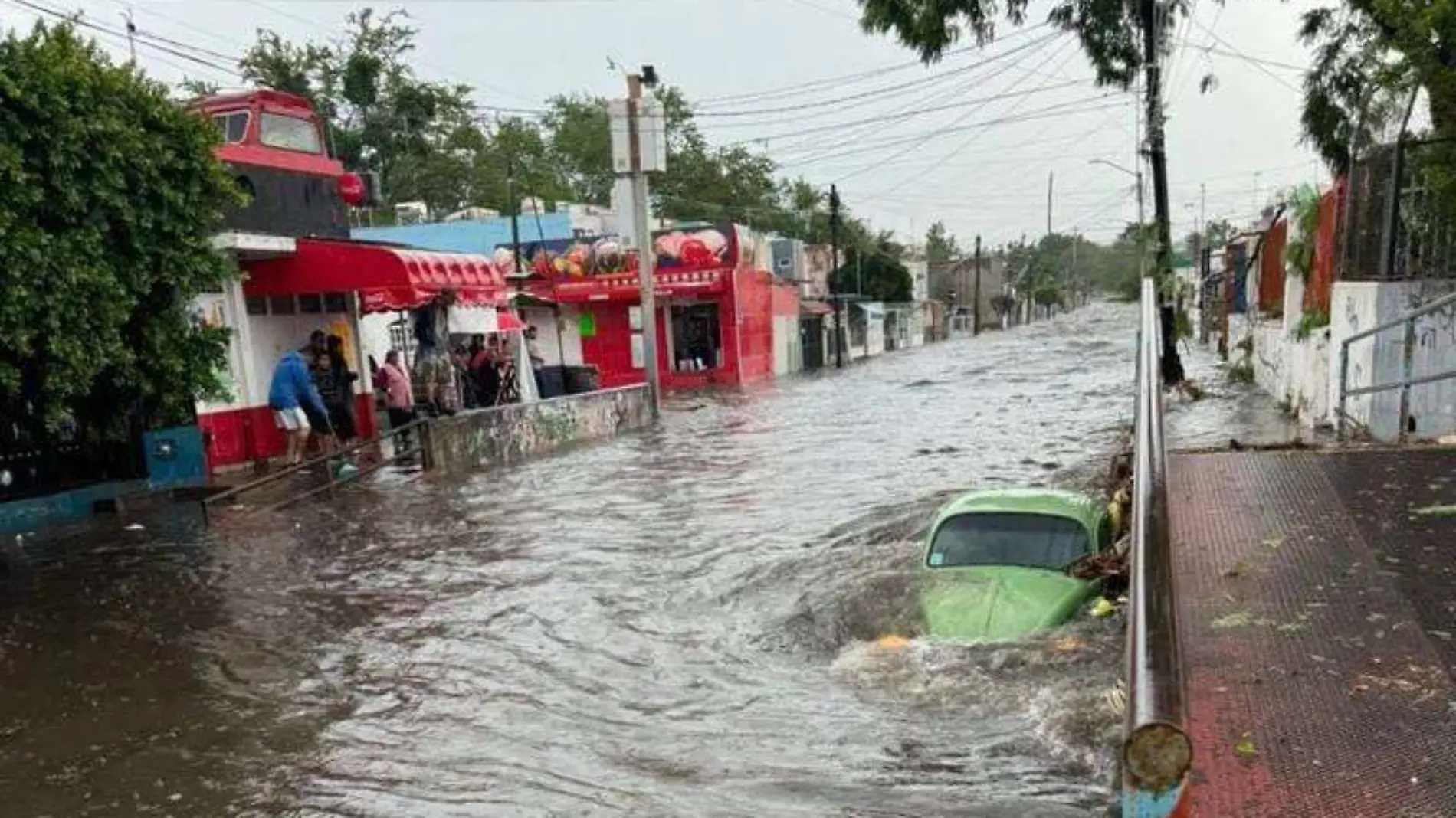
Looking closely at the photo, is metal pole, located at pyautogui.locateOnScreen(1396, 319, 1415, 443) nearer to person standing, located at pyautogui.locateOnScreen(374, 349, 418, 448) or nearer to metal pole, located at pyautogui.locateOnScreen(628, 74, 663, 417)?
person standing, located at pyautogui.locateOnScreen(374, 349, 418, 448)

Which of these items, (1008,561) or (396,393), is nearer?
(1008,561)

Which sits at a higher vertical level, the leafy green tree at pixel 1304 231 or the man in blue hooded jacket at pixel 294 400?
the leafy green tree at pixel 1304 231

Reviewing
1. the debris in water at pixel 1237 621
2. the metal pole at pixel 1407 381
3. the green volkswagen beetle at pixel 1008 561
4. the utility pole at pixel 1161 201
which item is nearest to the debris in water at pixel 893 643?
the green volkswagen beetle at pixel 1008 561

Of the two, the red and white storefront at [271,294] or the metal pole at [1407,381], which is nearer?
the metal pole at [1407,381]

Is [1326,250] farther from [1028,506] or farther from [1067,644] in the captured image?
[1067,644]

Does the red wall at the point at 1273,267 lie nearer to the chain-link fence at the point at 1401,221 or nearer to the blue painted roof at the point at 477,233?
the chain-link fence at the point at 1401,221

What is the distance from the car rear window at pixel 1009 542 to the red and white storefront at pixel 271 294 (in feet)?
35.2

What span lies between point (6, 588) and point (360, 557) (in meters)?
2.96

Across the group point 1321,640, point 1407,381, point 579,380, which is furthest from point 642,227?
point 1321,640

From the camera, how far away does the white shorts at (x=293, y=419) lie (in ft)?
48.1

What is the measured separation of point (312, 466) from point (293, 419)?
1.35 m

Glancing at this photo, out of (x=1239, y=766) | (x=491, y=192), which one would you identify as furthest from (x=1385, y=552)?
(x=491, y=192)

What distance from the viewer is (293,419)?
48.1ft

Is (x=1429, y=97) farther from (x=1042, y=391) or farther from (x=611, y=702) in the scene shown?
(x=1042, y=391)
